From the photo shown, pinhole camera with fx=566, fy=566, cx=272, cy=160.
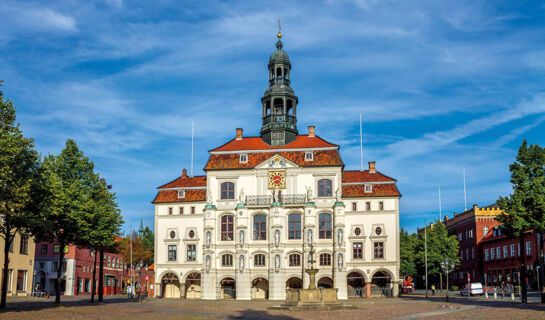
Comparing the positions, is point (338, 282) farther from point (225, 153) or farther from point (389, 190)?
point (225, 153)

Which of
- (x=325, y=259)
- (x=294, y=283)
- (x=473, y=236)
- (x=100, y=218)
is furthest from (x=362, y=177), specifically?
(x=473, y=236)

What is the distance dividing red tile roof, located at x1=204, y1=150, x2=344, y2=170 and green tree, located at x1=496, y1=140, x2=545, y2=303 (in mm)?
24585

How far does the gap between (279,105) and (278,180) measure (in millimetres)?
10690

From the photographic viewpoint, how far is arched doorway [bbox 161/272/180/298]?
68875mm

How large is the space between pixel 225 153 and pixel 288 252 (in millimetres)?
14403

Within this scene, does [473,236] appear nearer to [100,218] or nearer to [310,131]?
[310,131]

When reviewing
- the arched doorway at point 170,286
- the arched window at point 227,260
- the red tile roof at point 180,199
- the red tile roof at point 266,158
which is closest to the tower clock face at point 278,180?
the red tile roof at point 266,158

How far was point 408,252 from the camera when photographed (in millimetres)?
91625

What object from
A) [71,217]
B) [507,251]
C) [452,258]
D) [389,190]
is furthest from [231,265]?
[507,251]

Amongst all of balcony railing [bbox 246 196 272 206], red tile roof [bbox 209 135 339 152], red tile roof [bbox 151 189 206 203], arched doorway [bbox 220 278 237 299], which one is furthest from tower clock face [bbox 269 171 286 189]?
arched doorway [bbox 220 278 237 299]

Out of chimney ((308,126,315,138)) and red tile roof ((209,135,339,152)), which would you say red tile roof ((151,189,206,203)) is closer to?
red tile roof ((209,135,339,152))

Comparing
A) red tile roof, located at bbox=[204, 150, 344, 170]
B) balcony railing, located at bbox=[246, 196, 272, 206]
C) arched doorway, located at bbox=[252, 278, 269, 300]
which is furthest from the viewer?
red tile roof, located at bbox=[204, 150, 344, 170]

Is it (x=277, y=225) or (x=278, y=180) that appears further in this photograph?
(x=278, y=180)

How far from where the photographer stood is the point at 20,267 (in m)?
63.8
